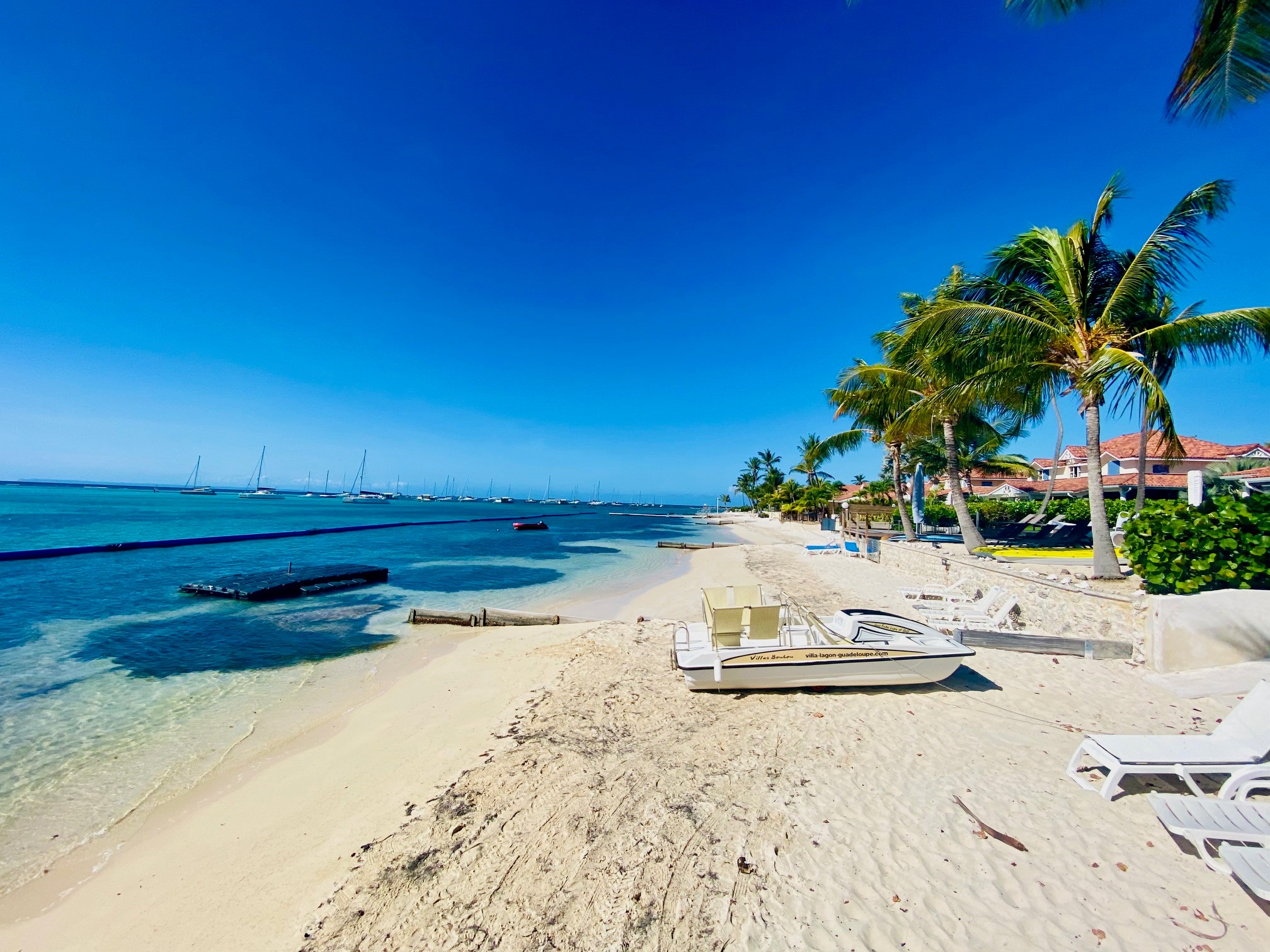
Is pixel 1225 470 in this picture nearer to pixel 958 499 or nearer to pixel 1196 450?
pixel 1196 450

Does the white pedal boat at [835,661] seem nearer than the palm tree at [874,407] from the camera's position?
Yes

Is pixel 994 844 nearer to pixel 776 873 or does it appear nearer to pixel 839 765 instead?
pixel 839 765

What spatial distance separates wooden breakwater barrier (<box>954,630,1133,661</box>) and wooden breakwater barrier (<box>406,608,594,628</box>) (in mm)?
8713

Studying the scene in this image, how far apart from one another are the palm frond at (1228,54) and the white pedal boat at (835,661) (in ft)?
26.0

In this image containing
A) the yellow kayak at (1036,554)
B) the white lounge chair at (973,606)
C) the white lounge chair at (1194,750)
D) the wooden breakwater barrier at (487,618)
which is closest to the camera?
the white lounge chair at (1194,750)

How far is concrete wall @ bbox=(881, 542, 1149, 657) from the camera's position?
779cm

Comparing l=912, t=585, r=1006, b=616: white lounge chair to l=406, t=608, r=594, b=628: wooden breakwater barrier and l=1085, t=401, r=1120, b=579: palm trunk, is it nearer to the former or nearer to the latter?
l=1085, t=401, r=1120, b=579: palm trunk

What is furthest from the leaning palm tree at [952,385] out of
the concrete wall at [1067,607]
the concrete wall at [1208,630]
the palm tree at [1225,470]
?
the palm tree at [1225,470]

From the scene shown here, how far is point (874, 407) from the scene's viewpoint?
72.1 ft

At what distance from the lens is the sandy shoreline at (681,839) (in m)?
3.28

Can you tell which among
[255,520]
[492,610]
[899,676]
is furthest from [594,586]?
[255,520]

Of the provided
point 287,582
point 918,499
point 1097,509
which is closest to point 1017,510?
point 918,499

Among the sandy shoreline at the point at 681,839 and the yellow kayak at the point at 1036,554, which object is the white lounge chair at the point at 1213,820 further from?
the yellow kayak at the point at 1036,554

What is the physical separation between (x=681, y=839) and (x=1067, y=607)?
29.6 ft
